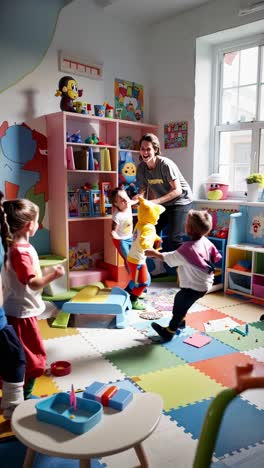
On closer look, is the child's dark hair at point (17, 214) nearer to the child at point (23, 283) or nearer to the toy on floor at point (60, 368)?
the child at point (23, 283)

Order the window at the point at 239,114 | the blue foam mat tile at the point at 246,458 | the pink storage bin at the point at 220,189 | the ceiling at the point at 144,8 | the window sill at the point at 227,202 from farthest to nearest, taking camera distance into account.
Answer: the pink storage bin at the point at 220,189 < the window at the point at 239,114 < the ceiling at the point at 144,8 < the window sill at the point at 227,202 < the blue foam mat tile at the point at 246,458

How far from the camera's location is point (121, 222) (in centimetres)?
383

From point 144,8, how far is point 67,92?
4.84 feet

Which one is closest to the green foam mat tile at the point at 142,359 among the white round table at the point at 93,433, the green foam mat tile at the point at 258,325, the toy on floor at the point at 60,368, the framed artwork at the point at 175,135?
the toy on floor at the point at 60,368

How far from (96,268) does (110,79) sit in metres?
2.19

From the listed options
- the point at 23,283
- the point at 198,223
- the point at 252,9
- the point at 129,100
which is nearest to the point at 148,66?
the point at 129,100

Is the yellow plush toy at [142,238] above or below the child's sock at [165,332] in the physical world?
above

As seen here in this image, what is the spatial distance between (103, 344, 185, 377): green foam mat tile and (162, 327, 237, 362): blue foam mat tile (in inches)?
2.5

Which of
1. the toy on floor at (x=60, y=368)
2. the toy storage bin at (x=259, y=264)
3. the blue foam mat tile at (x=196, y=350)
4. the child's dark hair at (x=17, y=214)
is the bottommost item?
the blue foam mat tile at (x=196, y=350)

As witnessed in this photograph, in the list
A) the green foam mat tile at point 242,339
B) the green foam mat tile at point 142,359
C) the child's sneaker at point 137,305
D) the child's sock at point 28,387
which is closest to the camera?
the child's sock at point 28,387

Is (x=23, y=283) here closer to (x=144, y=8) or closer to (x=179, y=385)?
(x=179, y=385)

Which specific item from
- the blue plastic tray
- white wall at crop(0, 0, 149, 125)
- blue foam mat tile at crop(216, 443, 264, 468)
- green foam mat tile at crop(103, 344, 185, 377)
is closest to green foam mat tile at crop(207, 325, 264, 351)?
green foam mat tile at crop(103, 344, 185, 377)

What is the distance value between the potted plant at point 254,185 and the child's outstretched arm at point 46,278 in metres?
3.00

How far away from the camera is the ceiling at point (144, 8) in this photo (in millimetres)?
4383
